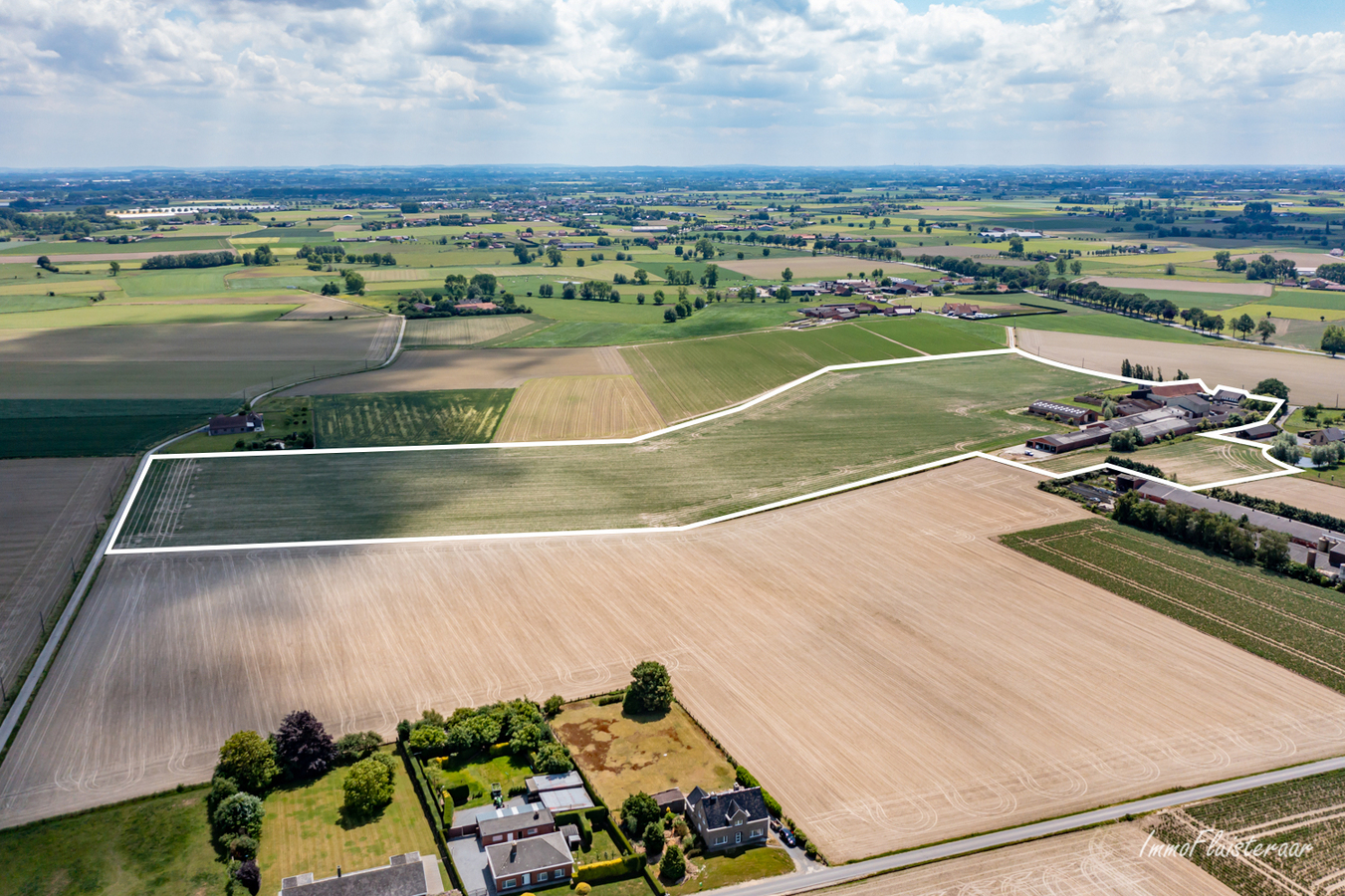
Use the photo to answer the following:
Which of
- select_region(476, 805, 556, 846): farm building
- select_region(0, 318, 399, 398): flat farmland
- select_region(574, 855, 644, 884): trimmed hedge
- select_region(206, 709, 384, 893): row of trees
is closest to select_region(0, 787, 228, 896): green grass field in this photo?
select_region(206, 709, 384, 893): row of trees

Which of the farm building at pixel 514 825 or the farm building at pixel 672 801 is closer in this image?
the farm building at pixel 514 825

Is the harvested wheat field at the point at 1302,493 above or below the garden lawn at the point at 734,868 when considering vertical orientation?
above

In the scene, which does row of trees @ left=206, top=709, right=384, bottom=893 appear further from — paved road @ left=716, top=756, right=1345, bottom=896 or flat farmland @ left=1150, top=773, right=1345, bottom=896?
flat farmland @ left=1150, top=773, right=1345, bottom=896

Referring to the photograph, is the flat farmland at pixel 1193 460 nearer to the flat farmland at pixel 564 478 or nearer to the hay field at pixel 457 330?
the flat farmland at pixel 564 478

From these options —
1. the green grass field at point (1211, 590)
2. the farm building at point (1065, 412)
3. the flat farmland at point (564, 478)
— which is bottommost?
the green grass field at point (1211, 590)

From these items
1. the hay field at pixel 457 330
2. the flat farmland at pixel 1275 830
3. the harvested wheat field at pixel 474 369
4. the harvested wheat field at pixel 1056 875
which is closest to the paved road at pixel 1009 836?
the harvested wheat field at pixel 1056 875

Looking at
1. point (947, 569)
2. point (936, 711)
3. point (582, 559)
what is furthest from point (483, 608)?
point (947, 569)

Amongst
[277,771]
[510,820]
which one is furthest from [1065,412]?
[277,771]
